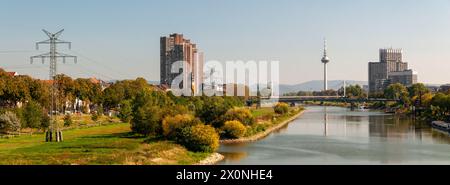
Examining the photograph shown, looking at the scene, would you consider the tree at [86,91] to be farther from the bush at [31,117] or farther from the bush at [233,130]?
the bush at [233,130]

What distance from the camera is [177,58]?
452 feet

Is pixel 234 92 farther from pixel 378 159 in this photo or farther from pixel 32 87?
pixel 378 159

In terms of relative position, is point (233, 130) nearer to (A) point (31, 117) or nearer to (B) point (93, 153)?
(A) point (31, 117)

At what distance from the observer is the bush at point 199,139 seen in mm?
28188

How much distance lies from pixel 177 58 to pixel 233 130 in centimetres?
10136

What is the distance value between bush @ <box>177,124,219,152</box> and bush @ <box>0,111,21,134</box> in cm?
1175

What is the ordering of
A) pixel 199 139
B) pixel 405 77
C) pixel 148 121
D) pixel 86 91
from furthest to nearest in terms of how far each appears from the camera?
pixel 405 77 → pixel 86 91 → pixel 148 121 → pixel 199 139

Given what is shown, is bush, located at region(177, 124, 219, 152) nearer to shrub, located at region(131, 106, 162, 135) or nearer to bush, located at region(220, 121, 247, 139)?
shrub, located at region(131, 106, 162, 135)

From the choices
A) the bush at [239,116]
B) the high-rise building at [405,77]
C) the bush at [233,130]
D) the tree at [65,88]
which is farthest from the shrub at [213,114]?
the high-rise building at [405,77]

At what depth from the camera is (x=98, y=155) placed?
75.9ft

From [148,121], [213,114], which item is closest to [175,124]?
[148,121]

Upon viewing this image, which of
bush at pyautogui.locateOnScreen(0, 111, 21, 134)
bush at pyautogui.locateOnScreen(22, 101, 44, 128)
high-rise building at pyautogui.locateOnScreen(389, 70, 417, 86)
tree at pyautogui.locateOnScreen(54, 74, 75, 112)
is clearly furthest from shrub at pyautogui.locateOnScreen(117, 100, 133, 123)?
high-rise building at pyautogui.locateOnScreen(389, 70, 417, 86)

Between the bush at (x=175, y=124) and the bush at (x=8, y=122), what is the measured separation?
935cm

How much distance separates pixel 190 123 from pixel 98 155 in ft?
31.6
